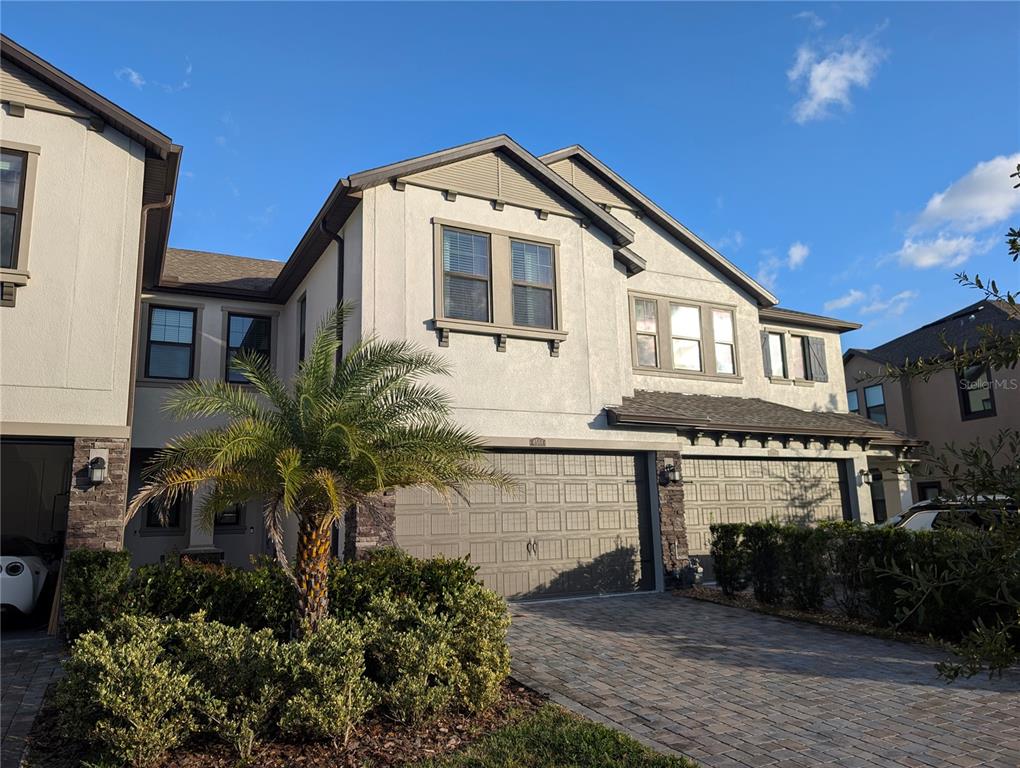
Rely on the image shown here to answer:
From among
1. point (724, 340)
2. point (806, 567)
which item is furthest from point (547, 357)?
point (724, 340)

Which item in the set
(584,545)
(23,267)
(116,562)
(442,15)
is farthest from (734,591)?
(23,267)

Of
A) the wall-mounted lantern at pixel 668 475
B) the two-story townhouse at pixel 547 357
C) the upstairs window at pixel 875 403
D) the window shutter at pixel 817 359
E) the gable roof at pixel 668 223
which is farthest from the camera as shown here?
the upstairs window at pixel 875 403

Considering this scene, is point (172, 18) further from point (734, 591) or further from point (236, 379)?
point (734, 591)

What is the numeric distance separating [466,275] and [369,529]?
15.9ft

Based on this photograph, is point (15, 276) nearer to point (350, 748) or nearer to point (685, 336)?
point (350, 748)

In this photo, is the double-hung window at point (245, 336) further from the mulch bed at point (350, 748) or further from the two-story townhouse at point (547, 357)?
the mulch bed at point (350, 748)

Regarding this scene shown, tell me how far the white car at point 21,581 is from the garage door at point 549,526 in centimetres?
545

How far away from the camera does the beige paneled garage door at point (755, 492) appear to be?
1467cm

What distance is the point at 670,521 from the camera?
44.9ft

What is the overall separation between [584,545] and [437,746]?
769 cm

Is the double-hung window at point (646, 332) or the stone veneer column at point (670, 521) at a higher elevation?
the double-hung window at point (646, 332)

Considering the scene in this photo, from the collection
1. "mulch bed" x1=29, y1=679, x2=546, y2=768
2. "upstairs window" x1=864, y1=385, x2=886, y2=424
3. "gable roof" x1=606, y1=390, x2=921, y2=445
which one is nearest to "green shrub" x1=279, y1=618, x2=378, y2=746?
"mulch bed" x1=29, y1=679, x2=546, y2=768

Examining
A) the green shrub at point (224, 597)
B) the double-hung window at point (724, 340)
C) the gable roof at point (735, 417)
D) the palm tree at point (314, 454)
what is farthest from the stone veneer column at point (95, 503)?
the double-hung window at point (724, 340)

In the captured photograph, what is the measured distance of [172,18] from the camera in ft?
35.3
